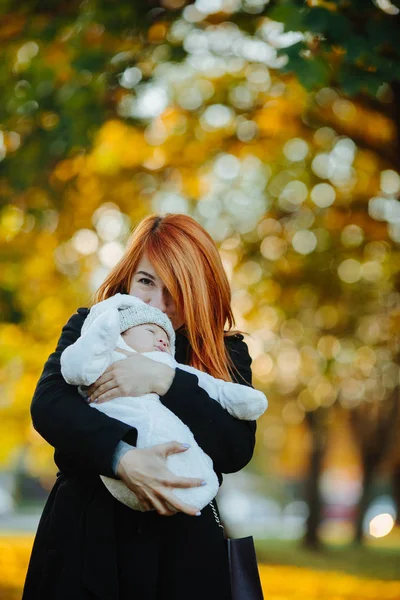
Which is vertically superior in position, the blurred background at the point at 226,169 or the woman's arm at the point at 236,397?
the blurred background at the point at 226,169

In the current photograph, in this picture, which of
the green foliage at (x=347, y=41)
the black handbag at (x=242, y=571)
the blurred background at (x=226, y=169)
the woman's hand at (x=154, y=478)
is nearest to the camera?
the woman's hand at (x=154, y=478)

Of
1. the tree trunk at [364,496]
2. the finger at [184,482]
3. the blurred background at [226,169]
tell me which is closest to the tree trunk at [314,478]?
the tree trunk at [364,496]

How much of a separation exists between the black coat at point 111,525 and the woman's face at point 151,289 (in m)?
0.37

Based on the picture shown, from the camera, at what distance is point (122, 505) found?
258cm

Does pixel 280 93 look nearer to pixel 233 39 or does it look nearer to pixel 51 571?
pixel 233 39

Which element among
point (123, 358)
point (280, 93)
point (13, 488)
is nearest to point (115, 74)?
point (280, 93)

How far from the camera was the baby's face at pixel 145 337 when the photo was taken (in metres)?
2.68

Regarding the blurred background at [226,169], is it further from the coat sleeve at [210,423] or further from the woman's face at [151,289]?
the coat sleeve at [210,423]

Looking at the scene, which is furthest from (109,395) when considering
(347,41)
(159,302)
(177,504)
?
(347,41)

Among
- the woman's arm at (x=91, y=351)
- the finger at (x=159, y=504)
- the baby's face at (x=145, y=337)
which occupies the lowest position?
the finger at (x=159, y=504)

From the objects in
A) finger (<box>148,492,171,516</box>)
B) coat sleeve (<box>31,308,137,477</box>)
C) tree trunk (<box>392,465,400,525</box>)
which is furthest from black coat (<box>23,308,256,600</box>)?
tree trunk (<box>392,465,400,525</box>)

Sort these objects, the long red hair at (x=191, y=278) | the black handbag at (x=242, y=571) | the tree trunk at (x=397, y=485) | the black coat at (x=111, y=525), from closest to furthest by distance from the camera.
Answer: the black coat at (x=111, y=525), the black handbag at (x=242, y=571), the long red hair at (x=191, y=278), the tree trunk at (x=397, y=485)

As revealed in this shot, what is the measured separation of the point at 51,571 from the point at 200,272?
112cm

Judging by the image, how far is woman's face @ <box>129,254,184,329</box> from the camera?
9.52ft
